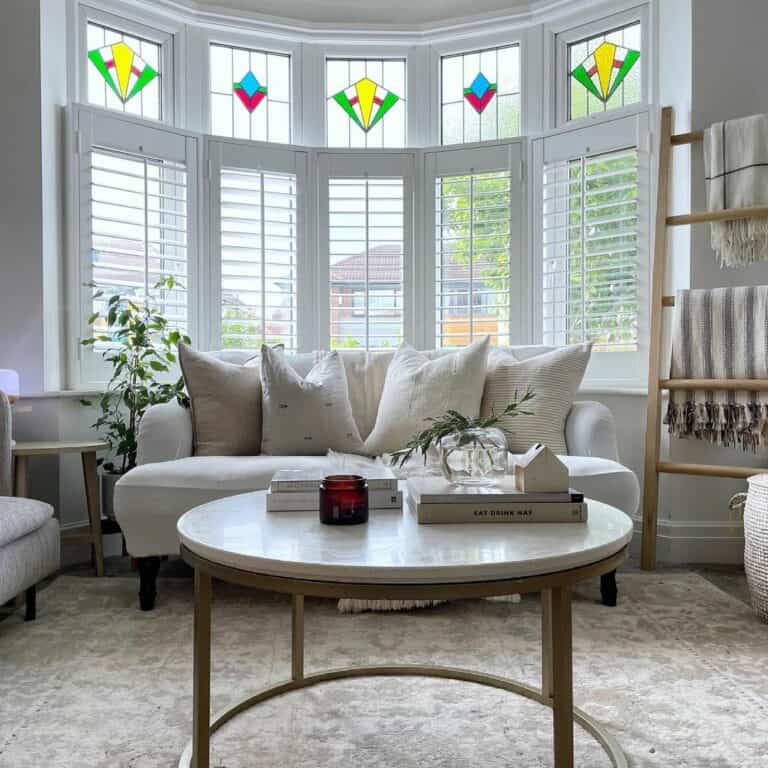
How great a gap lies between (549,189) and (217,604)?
2441mm

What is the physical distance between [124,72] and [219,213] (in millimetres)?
767

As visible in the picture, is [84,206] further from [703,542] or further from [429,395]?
[703,542]

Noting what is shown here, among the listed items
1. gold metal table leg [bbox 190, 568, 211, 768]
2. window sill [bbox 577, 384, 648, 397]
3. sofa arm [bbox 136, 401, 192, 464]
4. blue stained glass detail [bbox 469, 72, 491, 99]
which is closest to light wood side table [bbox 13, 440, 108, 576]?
sofa arm [bbox 136, 401, 192, 464]

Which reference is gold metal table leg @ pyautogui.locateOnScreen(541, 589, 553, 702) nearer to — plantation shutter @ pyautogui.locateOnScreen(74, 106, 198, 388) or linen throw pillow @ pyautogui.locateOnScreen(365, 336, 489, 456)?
linen throw pillow @ pyautogui.locateOnScreen(365, 336, 489, 456)

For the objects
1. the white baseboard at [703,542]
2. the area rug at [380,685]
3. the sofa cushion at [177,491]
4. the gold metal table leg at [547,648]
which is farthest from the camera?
the white baseboard at [703,542]

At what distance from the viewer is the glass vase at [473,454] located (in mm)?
1574

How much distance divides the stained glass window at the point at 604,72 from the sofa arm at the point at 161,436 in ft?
7.82

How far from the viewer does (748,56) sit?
3062 mm

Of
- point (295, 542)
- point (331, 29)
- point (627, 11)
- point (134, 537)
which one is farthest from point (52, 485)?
point (627, 11)

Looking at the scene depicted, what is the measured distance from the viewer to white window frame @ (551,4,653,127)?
3.40 m

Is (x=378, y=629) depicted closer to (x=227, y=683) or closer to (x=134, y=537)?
(x=227, y=683)

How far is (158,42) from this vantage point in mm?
3691

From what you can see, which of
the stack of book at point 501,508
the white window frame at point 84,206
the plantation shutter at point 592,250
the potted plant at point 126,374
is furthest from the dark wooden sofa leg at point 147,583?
the plantation shutter at point 592,250

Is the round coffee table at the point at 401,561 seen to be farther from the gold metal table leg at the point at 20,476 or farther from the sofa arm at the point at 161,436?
the gold metal table leg at the point at 20,476
